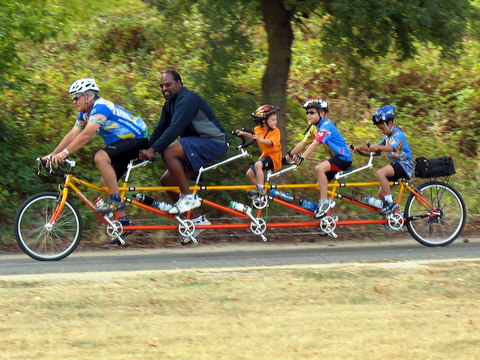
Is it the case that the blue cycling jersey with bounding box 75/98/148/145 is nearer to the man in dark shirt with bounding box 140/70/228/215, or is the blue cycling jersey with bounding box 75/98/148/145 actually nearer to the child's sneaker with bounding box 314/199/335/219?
the man in dark shirt with bounding box 140/70/228/215

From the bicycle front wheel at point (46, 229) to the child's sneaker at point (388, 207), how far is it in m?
4.01

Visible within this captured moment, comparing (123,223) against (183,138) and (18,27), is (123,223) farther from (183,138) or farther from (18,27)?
(18,27)

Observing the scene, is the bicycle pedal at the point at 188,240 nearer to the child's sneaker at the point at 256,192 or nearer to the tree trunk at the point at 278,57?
the child's sneaker at the point at 256,192

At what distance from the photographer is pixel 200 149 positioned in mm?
10375

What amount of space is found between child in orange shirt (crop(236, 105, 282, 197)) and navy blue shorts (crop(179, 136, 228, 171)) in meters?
0.52

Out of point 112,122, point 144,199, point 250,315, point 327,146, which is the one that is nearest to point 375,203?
point 327,146

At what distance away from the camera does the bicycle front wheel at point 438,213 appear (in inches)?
448

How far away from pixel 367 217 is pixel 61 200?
15.7 feet

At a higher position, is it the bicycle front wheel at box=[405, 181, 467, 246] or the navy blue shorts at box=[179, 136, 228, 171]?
the navy blue shorts at box=[179, 136, 228, 171]

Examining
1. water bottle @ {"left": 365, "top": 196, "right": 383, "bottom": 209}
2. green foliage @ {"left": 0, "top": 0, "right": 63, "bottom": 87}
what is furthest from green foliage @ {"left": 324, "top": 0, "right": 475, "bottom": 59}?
green foliage @ {"left": 0, "top": 0, "right": 63, "bottom": 87}

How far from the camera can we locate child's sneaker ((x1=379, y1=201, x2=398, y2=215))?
36.9 ft

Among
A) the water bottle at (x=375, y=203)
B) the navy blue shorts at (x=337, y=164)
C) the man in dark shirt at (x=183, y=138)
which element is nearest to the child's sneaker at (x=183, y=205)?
the man in dark shirt at (x=183, y=138)

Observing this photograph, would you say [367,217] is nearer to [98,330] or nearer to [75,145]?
[75,145]

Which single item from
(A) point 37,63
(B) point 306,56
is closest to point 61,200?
(A) point 37,63
